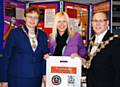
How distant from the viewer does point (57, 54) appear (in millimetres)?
3783

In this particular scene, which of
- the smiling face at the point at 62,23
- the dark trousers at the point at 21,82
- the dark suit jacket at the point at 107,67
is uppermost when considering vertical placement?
the smiling face at the point at 62,23

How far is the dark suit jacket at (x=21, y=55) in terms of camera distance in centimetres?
346

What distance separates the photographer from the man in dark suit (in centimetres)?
280

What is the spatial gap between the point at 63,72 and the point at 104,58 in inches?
30.1

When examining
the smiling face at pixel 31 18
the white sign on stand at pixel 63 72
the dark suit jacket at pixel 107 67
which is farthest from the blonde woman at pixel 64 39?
the dark suit jacket at pixel 107 67

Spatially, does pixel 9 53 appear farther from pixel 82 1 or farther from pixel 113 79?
pixel 82 1

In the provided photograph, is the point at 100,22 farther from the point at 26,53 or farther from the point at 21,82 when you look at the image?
the point at 21,82

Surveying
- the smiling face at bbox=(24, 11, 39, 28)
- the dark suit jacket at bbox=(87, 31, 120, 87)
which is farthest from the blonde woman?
the dark suit jacket at bbox=(87, 31, 120, 87)

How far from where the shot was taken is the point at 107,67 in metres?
2.87

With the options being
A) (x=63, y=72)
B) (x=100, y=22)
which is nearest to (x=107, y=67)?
(x=100, y=22)

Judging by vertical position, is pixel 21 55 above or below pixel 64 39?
below

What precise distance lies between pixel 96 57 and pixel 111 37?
217 mm

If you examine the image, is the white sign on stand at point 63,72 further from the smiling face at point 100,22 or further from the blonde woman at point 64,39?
the smiling face at point 100,22

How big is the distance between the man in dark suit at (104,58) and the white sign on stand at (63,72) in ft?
1.10
